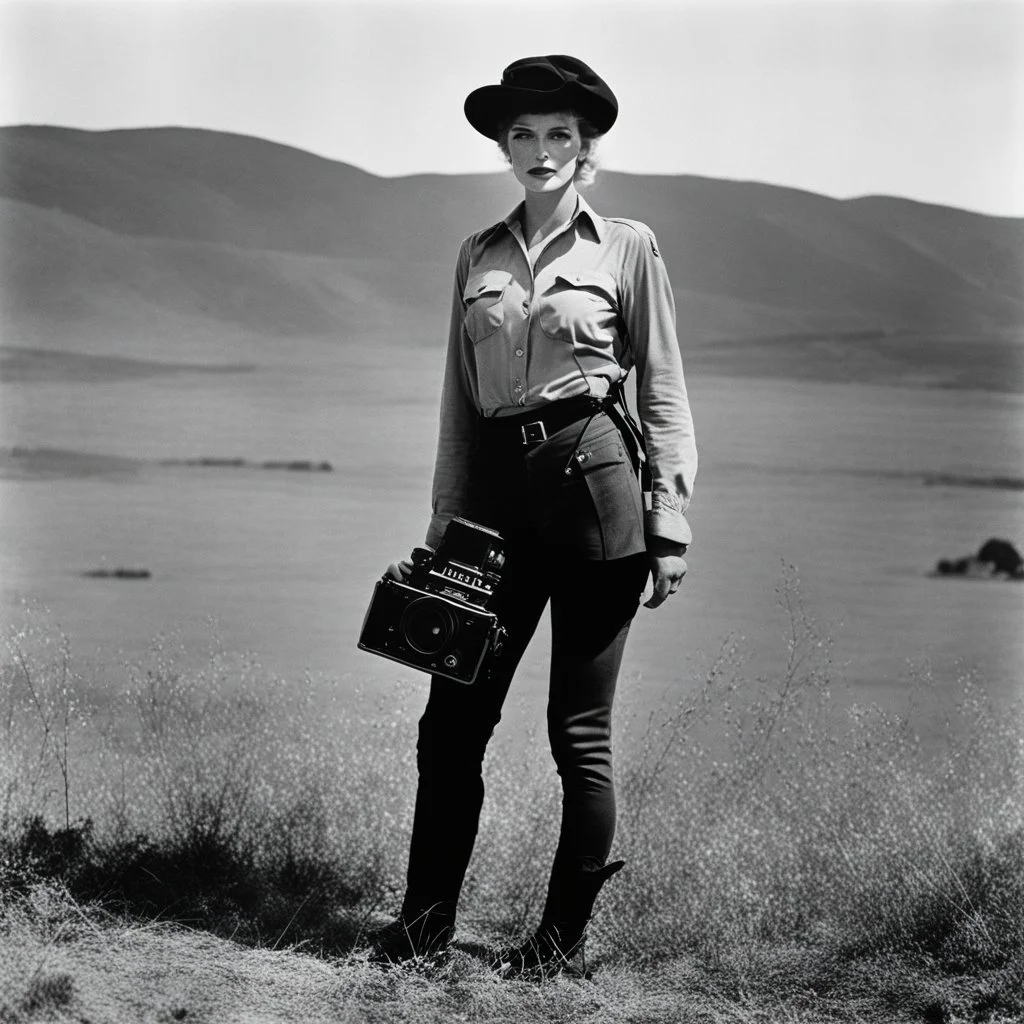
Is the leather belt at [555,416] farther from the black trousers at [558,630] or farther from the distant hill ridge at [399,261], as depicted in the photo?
the distant hill ridge at [399,261]

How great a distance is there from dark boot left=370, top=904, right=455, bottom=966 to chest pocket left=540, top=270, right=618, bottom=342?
1.24 metres

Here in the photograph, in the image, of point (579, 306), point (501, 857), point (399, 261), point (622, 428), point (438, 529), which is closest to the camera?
point (579, 306)

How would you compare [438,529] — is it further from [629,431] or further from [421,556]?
[629,431]

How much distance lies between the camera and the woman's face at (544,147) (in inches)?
111

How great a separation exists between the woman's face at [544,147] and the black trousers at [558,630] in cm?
51

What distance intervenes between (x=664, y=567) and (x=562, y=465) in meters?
0.30

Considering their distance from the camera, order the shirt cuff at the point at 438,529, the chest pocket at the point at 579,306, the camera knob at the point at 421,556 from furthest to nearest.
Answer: the shirt cuff at the point at 438,529, the camera knob at the point at 421,556, the chest pocket at the point at 579,306

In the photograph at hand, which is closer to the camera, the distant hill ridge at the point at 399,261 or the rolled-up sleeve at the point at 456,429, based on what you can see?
the rolled-up sleeve at the point at 456,429

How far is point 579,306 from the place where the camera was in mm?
2754

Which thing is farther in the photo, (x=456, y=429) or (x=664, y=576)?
(x=456, y=429)

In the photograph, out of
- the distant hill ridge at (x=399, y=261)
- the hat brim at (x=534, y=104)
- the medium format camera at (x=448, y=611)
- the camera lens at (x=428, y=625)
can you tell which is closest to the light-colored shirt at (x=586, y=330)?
the hat brim at (x=534, y=104)

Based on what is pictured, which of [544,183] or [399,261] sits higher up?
[399,261]

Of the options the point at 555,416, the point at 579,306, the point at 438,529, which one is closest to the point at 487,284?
the point at 579,306

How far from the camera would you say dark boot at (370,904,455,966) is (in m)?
2.95
